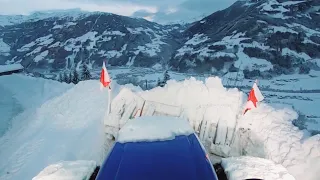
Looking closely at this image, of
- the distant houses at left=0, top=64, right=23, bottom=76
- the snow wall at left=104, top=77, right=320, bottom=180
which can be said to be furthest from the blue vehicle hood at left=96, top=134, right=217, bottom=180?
the distant houses at left=0, top=64, right=23, bottom=76

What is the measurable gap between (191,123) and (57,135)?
16.4ft

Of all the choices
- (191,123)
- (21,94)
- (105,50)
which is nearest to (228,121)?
(191,123)

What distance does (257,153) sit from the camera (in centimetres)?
711

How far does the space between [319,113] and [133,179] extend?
54458mm

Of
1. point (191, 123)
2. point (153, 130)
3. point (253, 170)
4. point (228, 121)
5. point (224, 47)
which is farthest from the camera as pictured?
point (224, 47)

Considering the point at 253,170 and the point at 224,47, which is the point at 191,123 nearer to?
the point at 253,170

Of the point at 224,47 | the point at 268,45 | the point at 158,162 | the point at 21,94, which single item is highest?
the point at 268,45

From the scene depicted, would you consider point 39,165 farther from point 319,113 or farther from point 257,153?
point 319,113

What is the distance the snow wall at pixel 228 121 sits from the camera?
645cm

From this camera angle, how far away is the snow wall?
6445 mm

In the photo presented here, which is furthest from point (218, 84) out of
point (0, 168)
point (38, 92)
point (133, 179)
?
point (38, 92)

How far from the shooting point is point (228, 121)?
7742mm

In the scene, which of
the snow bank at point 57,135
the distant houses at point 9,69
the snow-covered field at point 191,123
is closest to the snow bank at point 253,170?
the snow-covered field at point 191,123

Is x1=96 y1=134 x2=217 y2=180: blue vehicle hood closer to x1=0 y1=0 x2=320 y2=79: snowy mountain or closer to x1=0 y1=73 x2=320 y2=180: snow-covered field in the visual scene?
x1=0 y1=73 x2=320 y2=180: snow-covered field
